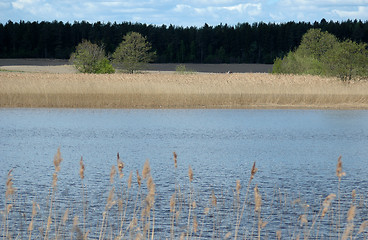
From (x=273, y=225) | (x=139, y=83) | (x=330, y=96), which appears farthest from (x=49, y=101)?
(x=273, y=225)

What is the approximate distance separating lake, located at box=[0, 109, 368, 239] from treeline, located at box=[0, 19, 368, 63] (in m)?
98.2

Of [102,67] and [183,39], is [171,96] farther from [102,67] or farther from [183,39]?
[183,39]

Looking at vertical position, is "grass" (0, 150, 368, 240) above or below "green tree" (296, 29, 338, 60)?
below

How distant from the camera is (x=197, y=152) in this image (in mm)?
16781

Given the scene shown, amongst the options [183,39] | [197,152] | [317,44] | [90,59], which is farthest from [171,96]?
[183,39]

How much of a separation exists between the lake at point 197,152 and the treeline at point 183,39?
98211mm

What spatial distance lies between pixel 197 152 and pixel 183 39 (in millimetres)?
120916

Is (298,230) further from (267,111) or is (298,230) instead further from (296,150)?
(267,111)

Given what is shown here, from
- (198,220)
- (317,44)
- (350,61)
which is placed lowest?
(198,220)

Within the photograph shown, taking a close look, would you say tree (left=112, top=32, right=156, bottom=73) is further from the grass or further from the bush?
the grass

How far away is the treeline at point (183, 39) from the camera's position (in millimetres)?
125625

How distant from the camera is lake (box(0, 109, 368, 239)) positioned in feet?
34.6

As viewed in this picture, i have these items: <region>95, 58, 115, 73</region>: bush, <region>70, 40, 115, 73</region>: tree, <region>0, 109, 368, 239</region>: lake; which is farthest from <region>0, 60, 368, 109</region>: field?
<region>95, 58, 115, 73</region>: bush

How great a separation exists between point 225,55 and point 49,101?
327 feet
